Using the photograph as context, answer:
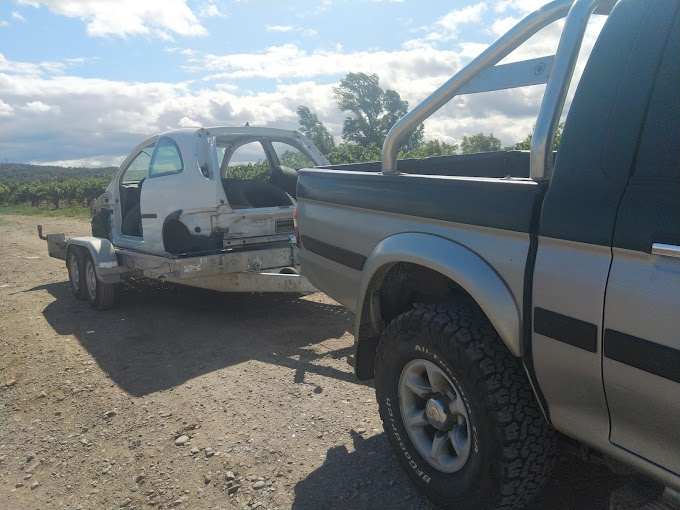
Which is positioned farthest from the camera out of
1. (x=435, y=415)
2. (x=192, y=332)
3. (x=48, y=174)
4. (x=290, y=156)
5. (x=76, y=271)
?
(x=48, y=174)

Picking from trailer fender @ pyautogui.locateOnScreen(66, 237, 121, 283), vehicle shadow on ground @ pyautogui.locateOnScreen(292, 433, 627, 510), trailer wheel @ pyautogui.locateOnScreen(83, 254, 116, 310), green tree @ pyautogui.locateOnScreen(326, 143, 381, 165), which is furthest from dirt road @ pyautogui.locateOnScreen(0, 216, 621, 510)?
green tree @ pyautogui.locateOnScreen(326, 143, 381, 165)

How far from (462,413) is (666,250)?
111 cm

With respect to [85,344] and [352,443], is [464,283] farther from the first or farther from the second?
[85,344]

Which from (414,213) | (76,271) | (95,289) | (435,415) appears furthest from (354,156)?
(435,415)

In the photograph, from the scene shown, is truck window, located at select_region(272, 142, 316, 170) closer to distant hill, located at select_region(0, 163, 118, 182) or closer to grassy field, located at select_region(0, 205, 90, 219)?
grassy field, located at select_region(0, 205, 90, 219)

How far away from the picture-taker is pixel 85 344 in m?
5.35

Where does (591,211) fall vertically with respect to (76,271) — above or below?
above

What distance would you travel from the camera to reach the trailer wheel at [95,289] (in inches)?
253

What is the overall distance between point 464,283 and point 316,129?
5545 cm

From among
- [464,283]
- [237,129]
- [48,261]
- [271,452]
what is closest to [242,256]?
[237,129]

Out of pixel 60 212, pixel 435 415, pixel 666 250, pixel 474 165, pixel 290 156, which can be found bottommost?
pixel 60 212

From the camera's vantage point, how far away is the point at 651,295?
1.61 metres

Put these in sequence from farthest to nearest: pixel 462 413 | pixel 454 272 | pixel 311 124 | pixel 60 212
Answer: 1. pixel 311 124
2. pixel 60 212
3. pixel 462 413
4. pixel 454 272

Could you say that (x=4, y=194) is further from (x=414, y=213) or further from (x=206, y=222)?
(x=414, y=213)
